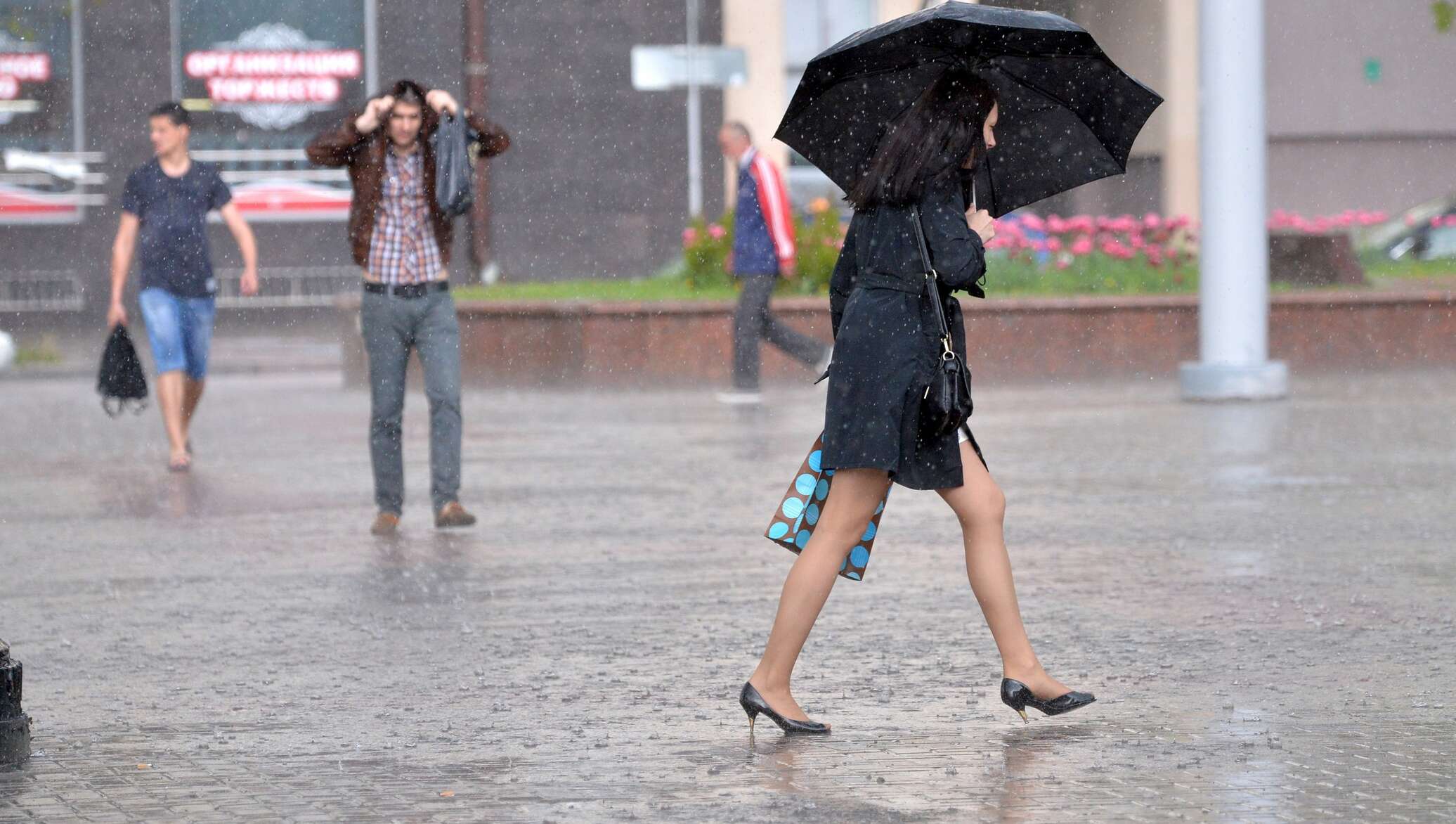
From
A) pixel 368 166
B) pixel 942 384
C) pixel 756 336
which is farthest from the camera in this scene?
pixel 756 336

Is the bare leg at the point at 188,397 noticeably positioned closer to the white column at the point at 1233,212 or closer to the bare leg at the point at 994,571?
the white column at the point at 1233,212

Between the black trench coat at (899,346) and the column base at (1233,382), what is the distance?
31.2ft

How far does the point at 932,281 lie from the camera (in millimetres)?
5277

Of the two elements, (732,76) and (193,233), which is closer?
(193,233)

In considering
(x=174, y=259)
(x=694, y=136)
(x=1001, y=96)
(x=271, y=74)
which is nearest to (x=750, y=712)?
(x=1001, y=96)

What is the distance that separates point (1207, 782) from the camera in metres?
4.79

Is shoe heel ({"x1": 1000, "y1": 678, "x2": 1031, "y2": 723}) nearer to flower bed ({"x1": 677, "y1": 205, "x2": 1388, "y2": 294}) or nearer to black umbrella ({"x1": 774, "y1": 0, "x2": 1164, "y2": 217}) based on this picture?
black umbrella ({"x1": 774, "y1": 0, "x2": 1164, "y2": 217})

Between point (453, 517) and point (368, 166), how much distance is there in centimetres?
146

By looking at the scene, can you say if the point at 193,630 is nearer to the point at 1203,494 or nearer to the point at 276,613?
the point at 276,613

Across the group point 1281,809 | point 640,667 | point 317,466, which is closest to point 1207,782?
point 1281,809

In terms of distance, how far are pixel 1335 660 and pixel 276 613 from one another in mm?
3304

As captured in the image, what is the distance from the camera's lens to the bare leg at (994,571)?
5.45 metres

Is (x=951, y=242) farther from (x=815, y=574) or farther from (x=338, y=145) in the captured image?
(x=338, y=145)

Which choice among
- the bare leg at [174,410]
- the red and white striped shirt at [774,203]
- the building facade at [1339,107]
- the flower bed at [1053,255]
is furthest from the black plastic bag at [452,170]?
the building facade at [1339,107]
